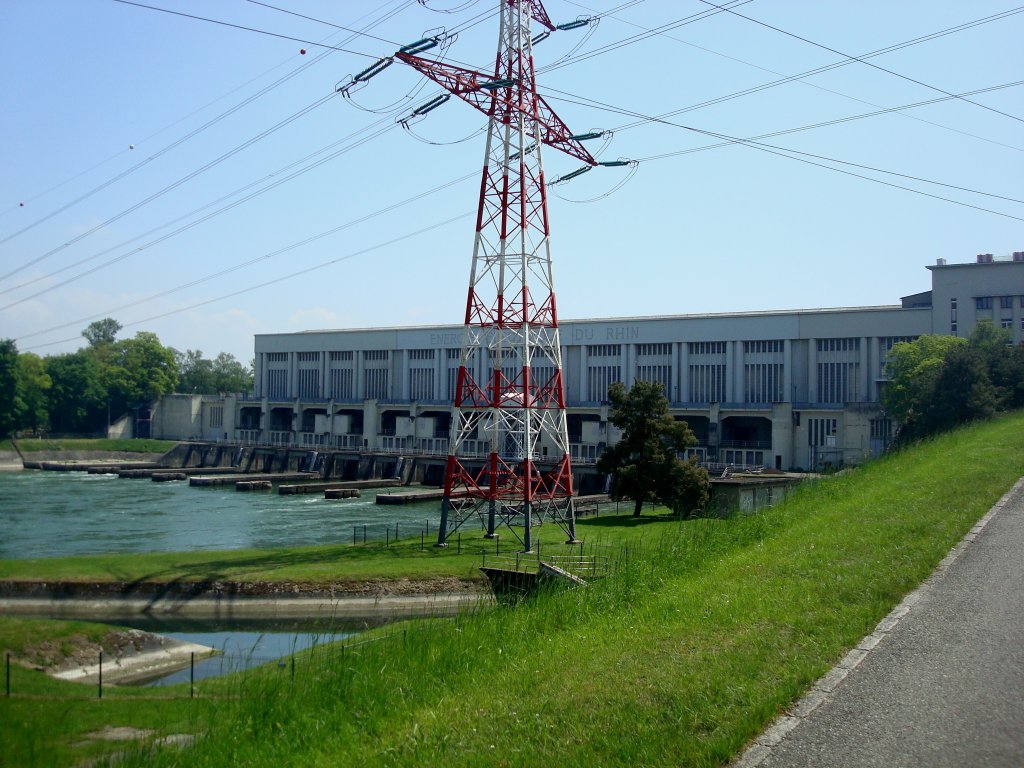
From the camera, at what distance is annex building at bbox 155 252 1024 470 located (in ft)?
193

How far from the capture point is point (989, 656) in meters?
8.16

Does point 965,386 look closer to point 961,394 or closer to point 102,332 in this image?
point 961,394

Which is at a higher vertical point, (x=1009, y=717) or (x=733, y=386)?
(x=733, y=386)

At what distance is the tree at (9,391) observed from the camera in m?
85.6

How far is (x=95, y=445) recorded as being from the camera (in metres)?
94.7

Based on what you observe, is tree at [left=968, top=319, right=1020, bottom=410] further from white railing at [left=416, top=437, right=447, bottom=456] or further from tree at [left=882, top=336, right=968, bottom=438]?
white railing at [left=416, top=437, right=447, bottom=456]

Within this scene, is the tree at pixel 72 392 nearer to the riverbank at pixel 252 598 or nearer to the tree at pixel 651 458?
the tree at pixel 651 458

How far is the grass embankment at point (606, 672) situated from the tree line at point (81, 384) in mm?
→ 88161

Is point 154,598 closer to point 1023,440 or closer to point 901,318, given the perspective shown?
point 1023,440

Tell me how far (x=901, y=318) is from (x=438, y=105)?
45.2 metres

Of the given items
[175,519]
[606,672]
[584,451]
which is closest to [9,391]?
[175,519]

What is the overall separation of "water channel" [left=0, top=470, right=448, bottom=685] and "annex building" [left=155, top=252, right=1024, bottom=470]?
1681cm

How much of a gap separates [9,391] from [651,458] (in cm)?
7590

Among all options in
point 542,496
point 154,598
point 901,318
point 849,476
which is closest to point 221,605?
point 154,598
